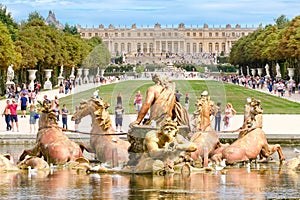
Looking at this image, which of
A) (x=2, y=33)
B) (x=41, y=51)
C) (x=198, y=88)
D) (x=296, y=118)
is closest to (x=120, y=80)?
(x=198, y=88)

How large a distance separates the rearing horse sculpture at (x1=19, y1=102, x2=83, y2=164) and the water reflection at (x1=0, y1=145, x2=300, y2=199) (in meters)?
0.60

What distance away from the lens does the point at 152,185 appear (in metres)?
13.6

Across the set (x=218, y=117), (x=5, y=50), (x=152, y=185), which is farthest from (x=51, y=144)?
(x=5, y=50)

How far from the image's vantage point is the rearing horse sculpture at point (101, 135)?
16516 millimetres

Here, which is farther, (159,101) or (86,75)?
(86,75)

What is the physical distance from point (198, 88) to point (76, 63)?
2701 inches

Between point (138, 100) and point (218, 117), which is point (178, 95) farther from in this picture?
point (138, 100)

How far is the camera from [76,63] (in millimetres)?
87625

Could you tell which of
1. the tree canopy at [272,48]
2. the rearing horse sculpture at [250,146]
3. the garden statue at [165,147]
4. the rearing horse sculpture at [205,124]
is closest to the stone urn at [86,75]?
the rearing horse sculpture at [205,124]

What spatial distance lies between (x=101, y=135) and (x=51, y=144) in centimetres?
88

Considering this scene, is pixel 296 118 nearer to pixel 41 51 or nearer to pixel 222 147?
pixel 222 147

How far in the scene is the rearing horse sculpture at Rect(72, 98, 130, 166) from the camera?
54.2 ft

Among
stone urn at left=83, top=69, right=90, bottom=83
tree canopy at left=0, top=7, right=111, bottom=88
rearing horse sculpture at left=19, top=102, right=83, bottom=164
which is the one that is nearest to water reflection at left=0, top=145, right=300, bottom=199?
rearing horse sculpture at left=19, top=102, right=83, bottom=164

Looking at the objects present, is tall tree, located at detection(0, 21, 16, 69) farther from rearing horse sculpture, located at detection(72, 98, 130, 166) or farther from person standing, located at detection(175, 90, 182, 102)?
person standing, located at detection(175, 90, 182, 102)
